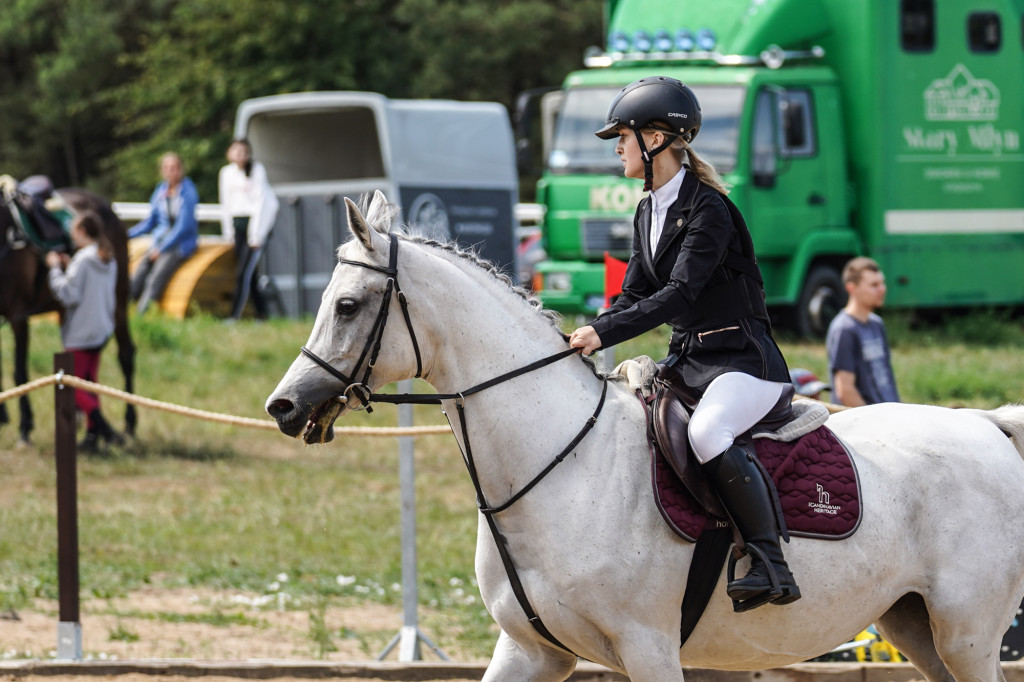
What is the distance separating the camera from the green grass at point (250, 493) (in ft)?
27.4

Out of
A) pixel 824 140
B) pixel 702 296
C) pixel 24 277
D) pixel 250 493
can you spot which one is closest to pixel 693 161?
pixel 702 296

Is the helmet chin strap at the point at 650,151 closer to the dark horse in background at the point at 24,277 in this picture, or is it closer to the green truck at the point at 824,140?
the dark horse in background at the point at 24,277

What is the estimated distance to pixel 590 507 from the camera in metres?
4.20

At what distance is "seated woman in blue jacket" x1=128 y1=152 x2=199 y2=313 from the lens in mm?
15930

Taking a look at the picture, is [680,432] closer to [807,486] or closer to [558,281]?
[807,486]

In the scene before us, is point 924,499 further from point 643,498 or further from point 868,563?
point 643,498

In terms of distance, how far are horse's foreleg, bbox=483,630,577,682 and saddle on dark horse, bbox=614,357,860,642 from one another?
43 cm

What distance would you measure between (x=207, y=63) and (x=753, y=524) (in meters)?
28.5

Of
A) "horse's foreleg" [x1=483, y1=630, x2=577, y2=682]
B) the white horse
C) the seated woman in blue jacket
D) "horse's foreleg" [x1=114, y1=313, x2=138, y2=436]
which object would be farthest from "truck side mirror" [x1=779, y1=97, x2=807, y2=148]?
"horse's foreleg" [x1=483, y1=630, x2=577, y2=682]

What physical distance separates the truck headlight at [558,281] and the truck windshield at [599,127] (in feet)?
4.01

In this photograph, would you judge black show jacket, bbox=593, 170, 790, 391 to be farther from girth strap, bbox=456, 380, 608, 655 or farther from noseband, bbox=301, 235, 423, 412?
noseband, bbox=301, 235, 423, 412

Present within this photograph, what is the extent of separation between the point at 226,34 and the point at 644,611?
2870 centimetres

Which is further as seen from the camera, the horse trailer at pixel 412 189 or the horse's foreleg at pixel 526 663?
the horse trailer at pixel 412 189

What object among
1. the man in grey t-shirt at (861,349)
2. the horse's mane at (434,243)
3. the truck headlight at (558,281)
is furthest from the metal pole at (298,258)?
the horse's mane at (434,243)
